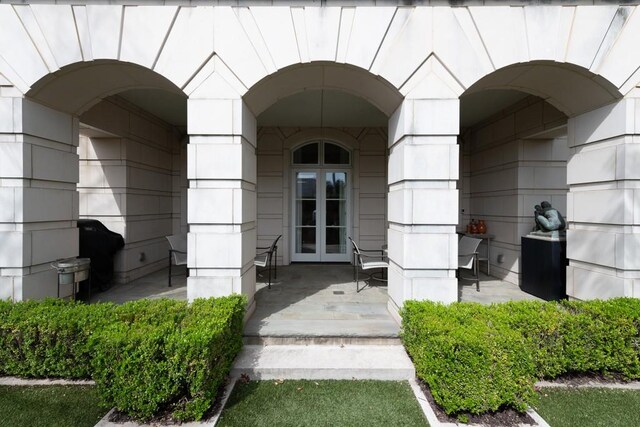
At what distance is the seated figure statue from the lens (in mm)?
5234

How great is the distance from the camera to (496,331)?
280 cm

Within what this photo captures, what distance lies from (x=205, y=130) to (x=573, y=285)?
588 cm

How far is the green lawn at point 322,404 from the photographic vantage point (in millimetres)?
2628

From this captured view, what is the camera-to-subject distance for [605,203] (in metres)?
4.08

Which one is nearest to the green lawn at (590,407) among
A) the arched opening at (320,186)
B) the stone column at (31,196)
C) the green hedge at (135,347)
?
the green hedge at (135,347)

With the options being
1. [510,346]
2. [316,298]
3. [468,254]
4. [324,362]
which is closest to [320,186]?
[316,298]

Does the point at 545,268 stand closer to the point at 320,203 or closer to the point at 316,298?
the point at 316,298

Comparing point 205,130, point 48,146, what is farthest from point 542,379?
point 48,146

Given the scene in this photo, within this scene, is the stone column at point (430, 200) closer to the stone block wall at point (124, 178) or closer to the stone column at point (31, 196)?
the stone column at point (31, 196)

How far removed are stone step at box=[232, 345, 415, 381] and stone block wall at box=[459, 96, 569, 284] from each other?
4.22 metres

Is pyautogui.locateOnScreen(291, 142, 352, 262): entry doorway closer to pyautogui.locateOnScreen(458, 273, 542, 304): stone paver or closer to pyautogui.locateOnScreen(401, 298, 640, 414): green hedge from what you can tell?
pyautogui.locateOnScreen(458, 273, 542, 304): stone paver

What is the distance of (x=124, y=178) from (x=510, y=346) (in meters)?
7.15

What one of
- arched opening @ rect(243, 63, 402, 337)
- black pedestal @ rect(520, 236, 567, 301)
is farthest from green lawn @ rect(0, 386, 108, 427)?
black pedestal @ rect(520, 236, 567, 301)

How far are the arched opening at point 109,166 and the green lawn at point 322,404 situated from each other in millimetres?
3149
